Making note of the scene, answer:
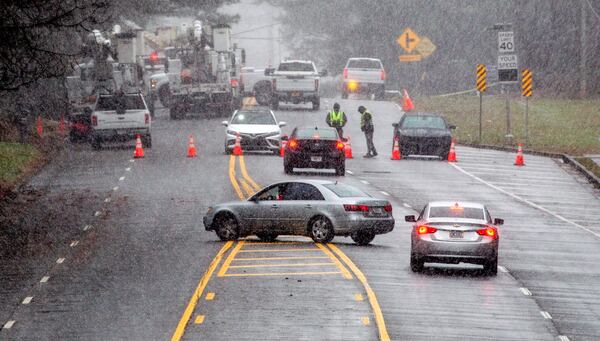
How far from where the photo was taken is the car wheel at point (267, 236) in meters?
28.0

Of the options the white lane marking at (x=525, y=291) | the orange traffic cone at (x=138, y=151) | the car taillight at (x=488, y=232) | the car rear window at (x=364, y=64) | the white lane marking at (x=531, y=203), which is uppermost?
the car rear window at (x=364, y=64)

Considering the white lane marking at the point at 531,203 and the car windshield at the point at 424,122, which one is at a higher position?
the car windshield at the point at 424,122

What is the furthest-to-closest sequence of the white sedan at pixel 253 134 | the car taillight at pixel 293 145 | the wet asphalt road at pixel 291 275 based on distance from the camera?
the white sedan at pixel 253 134 < the car taillight at pixel 293 145 < the wet asphalt road at pixel 291 275

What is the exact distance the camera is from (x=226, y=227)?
92.6 feet

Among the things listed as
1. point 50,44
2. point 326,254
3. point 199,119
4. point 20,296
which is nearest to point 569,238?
point 326,254

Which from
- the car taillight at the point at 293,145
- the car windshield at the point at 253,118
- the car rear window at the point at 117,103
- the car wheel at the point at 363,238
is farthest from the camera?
the car rear window at the point at 117,103

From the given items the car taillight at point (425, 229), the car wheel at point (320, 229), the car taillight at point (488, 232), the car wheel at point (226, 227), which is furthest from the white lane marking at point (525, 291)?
the car wheel at point (226, 227)

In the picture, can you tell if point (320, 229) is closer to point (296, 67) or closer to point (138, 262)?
point (138, 262)

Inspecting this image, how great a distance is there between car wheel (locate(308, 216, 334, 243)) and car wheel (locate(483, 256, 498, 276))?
3966 millimetres

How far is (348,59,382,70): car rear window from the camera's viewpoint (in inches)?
2874

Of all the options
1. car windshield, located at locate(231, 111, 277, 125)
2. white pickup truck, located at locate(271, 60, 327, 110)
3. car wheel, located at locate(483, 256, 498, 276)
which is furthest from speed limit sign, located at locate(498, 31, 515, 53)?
car wheel, located at locate(483, 256, 498, 276)

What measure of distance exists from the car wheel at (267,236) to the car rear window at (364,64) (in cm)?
4504

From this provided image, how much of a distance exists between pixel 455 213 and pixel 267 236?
5.56 meters

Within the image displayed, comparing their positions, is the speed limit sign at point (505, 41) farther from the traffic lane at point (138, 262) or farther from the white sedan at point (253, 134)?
the traffic lane at point (138, 262)
